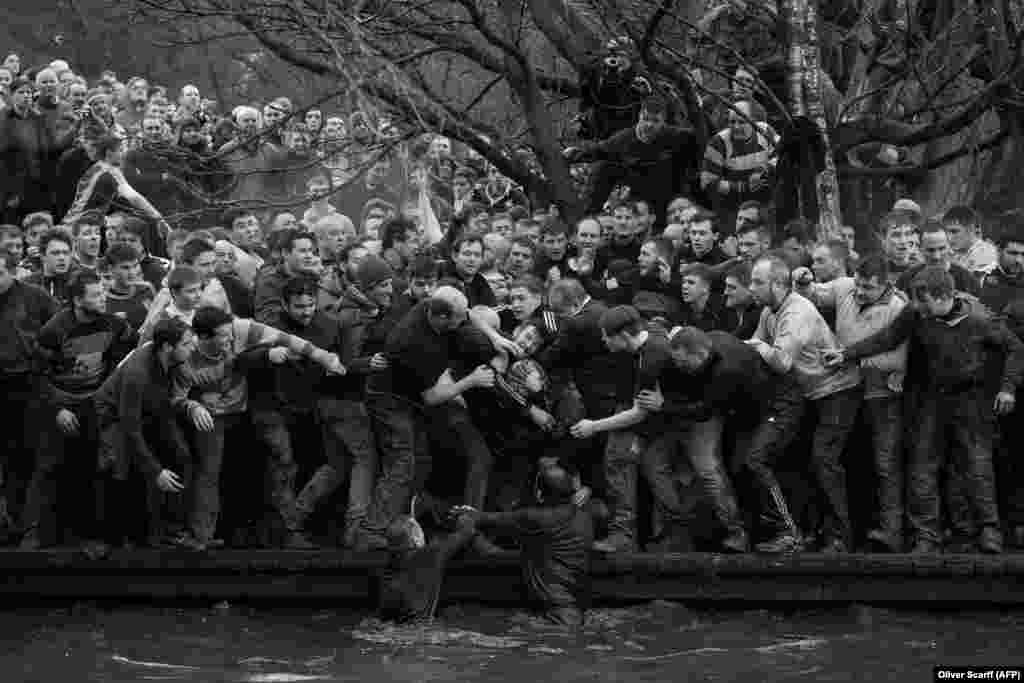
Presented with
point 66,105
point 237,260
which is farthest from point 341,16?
point 66,105

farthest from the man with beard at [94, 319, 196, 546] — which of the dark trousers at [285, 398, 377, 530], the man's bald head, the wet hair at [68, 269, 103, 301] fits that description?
the man's bald head

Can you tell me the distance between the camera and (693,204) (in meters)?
13.4

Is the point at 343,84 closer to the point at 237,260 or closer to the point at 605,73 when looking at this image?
the point at 237,260

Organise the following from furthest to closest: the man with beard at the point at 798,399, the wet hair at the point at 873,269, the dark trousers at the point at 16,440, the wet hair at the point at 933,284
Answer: the dark trousers at the point at 16,440 < the man with beard at the point at 798,399 < the wet hair at the point at 873,269 < the wet hair at the point at 933,284

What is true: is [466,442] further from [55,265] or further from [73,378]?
[55,265]

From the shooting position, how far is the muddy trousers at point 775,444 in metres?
11.7

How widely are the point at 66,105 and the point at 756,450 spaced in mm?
6892

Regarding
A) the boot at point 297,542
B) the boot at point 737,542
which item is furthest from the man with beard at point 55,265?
the boot at point 737,542

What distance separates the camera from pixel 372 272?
39.6 feet

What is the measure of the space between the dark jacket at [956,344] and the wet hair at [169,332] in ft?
12.5

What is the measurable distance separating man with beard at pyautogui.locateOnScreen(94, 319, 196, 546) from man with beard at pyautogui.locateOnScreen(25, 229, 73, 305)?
1.12 meters

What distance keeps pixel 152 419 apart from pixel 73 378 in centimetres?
72

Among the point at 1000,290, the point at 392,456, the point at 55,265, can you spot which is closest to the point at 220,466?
the point at 392,456

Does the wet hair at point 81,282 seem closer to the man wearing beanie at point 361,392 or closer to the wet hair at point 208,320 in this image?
the wet hair at point 208,320
